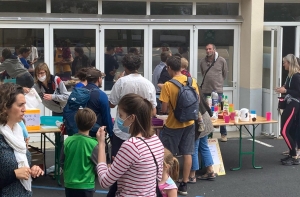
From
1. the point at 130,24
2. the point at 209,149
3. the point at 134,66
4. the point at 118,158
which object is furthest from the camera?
the point at 130,24

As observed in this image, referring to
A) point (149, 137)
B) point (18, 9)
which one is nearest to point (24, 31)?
point (18, 9)

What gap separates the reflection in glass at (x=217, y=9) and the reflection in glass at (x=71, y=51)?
7.57 ft

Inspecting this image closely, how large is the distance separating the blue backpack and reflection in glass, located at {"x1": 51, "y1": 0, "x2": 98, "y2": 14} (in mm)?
3956

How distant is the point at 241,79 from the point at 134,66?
5179 millimetres

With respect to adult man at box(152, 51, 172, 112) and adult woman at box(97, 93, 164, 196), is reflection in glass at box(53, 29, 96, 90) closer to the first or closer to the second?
adult man at box(152, 51, 172, 112)

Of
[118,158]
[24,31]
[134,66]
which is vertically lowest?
[118,158]

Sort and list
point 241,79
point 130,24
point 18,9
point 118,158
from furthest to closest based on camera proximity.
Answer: point 241,79 → point 130,24 → point 18,9 → point 118,158

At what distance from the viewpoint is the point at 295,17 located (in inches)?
467

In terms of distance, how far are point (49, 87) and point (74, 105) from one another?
5.20ft

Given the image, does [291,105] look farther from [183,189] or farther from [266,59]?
[183,189]

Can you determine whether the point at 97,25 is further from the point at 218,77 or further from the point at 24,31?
the point at 218,77

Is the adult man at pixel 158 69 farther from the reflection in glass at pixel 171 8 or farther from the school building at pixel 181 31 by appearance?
the reflection in glass at pixel 171 8

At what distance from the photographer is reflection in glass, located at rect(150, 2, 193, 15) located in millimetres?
10969

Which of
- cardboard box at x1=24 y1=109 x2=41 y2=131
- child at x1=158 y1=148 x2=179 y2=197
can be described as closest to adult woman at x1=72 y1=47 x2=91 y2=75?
cardboard box at x1=24 y1=109 x2=41 y2=131
